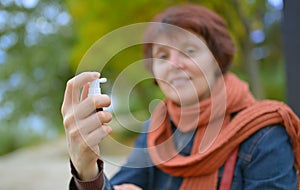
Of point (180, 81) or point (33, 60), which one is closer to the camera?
point (180, 81)

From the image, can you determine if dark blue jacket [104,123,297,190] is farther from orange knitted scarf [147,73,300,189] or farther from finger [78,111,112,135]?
finger [78,111,112,135]

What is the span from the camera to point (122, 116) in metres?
0.89

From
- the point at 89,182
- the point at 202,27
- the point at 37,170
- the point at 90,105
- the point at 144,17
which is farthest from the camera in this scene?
the point at 37,170

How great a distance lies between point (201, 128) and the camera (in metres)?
0.96

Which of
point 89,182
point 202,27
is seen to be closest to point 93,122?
point 89,182

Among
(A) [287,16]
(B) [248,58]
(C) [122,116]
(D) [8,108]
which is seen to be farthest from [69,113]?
(D) [8,108]

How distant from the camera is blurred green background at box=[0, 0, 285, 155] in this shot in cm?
285

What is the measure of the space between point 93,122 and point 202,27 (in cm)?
43

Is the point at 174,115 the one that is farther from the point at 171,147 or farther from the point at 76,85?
the point at 76,85

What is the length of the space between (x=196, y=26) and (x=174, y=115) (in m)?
0.22

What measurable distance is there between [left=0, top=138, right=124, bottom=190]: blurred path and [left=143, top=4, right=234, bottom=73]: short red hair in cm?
135

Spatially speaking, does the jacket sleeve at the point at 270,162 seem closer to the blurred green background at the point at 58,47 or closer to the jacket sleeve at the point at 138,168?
the jacket sleeve at the point at 138,168

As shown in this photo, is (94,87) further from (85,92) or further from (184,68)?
(184,68)

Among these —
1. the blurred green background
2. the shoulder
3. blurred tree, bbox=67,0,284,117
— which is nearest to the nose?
the shoulder
